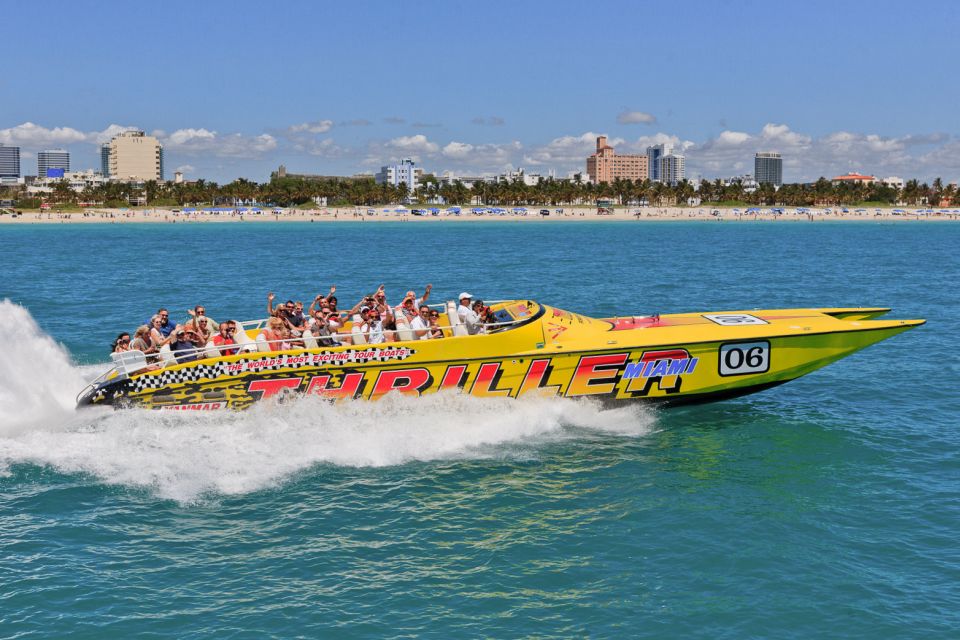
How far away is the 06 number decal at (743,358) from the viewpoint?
14.0 metres

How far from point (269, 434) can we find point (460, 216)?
156379mm

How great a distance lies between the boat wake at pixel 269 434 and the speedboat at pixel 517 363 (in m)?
0.24

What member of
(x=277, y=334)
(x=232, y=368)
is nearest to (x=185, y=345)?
(x=232, y=368)

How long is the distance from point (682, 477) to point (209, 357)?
24.7 feet

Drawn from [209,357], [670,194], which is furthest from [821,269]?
[670,194]

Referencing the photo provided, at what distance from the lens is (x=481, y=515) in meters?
11.0

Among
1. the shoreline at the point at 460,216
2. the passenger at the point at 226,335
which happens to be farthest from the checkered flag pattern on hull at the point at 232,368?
the shoreline at the point at 460,216

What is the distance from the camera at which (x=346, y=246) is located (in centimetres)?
8019

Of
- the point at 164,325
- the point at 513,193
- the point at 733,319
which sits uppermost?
the point at 513,193

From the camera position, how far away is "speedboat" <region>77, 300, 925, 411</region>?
522 inches

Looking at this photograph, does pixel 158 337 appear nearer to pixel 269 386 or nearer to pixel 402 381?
pixel 269 386

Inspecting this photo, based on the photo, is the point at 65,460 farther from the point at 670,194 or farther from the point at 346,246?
the point at 670,194

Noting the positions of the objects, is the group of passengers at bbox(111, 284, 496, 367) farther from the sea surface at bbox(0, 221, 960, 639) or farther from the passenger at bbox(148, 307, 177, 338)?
the sea surface at bbox(0, 221, 960, 639)

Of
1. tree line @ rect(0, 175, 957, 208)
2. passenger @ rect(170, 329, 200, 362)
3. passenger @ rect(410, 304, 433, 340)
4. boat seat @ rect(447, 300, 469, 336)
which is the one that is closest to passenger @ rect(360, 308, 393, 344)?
passenger @ rect(410, 304, 433, 340)
